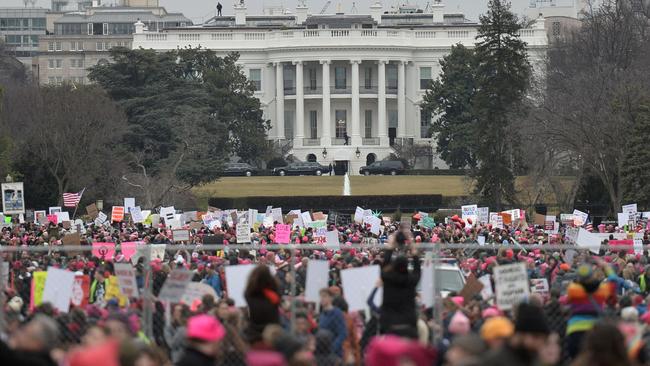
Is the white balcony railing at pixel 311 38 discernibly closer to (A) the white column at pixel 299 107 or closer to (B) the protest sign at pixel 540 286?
(A) the white column at pixel 299 107

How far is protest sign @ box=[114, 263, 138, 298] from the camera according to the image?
721 inches

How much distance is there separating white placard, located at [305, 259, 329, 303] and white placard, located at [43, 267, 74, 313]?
8.26ft

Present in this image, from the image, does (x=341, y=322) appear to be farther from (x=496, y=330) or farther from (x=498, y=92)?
(x=498, y=92)

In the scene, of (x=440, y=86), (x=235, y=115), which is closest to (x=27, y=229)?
(x=235, y=115)

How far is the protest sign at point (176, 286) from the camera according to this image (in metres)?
17.7

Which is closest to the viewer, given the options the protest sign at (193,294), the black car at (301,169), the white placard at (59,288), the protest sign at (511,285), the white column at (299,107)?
the protest sign at (511,285)

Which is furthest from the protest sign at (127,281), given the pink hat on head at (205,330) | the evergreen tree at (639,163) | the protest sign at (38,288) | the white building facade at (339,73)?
the white building facade at (339,73)

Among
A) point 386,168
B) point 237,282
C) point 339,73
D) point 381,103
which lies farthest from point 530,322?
point 339,73

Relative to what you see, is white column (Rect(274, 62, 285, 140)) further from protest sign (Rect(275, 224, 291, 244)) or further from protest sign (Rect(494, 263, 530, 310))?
protest sign (Rect(494, 263, 530, 310))

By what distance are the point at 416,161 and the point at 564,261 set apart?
3976 inches

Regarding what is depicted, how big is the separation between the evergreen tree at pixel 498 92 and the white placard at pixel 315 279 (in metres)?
56.9

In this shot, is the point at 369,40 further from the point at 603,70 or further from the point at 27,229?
the point at 27,229

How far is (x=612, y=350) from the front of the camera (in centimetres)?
1292

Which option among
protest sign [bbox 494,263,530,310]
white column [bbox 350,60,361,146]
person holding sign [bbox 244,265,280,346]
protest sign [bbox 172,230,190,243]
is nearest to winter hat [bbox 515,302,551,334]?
person holding sign [bbox 244,265,280,346]
